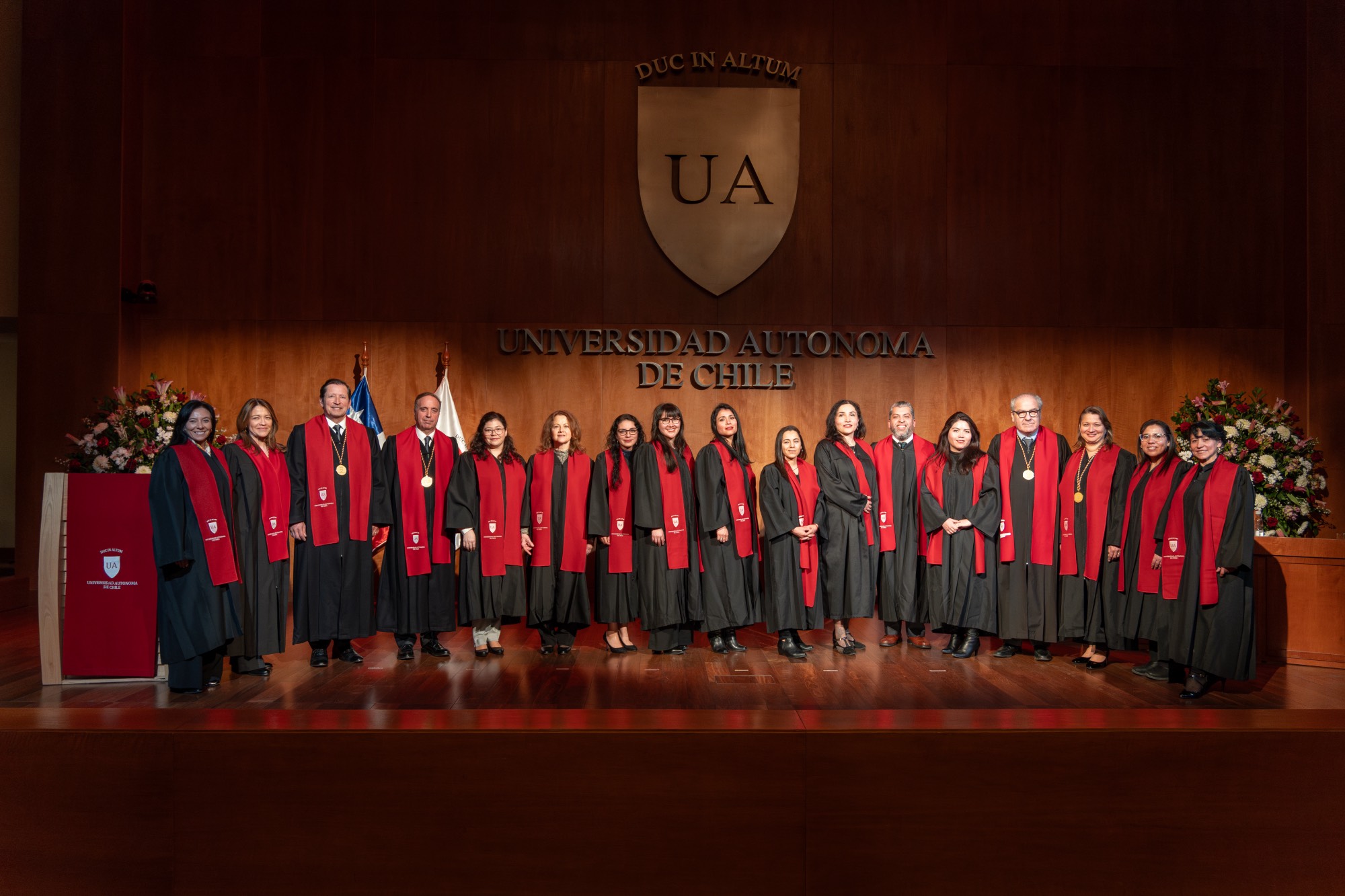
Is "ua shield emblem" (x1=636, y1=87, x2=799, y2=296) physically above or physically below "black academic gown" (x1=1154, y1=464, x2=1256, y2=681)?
above

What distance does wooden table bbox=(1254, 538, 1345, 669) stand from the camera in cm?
531

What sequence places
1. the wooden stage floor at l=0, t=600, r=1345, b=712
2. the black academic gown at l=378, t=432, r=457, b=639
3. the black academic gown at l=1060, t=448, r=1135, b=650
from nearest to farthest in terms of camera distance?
the wooden stage floor at l=0, t=600, r=1345, b=712 < the black academic gown at l=1060, t=448, r=1135, b=650 < the black academic gown at l=378, t=432, r=457, b=639

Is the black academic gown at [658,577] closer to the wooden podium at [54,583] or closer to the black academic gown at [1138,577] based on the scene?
the black academic gown at [1138,577]

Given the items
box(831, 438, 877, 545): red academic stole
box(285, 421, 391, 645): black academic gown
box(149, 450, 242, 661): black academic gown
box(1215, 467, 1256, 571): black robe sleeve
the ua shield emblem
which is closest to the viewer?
box(149, 450, 242, 661): black academic gown

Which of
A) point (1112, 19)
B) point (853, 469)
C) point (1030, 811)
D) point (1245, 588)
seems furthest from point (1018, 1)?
point (1030, 811)

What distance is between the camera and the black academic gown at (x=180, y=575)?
4.35 m

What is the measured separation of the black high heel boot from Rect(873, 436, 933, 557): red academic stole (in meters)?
0.56

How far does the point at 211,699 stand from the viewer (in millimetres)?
4254

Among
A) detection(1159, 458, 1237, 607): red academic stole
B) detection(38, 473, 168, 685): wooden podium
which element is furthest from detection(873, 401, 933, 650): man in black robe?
detection(38, 473, 168, 685): wooden podium

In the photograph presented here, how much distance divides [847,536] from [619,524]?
55.2 inches

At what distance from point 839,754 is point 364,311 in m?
5.73

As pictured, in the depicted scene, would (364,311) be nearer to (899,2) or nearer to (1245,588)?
(899,2)

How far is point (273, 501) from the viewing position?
16.1ft

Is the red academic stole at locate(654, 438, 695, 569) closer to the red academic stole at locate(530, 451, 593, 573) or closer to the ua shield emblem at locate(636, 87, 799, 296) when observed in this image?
the red academic stole at locate(530, 451, 593, 573)
